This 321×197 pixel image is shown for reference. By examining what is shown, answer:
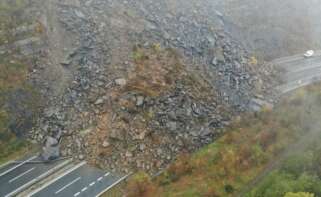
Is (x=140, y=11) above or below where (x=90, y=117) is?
above

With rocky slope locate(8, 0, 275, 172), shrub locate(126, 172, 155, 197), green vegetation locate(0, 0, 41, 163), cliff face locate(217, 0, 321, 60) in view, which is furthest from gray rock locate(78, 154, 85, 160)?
cliff face locate(217, 0, 321, 60)

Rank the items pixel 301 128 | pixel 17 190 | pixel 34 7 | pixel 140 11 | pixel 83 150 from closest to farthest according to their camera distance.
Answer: pixel 17 190
pixel 83 150
pixel 301 128
pixel 34 7
pixel 140 11

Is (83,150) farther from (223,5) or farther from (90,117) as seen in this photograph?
(223,5)

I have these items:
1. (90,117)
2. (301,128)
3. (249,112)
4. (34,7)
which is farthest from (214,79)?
(34,7)

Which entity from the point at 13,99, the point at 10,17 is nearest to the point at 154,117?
the point at 13,99

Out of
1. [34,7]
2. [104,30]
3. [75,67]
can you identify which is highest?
[34,7]

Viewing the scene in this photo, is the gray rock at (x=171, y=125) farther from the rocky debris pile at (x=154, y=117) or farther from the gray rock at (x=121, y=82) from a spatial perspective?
the gray rock at (x=121, y=82)

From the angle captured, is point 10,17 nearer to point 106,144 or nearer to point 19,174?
point 19,174

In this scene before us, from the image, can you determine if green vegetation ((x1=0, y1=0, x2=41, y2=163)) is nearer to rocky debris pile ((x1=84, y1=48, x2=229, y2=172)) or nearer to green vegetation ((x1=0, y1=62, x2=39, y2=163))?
green vegetation ((x1=0, y1=62, x2=39, y2=163))
